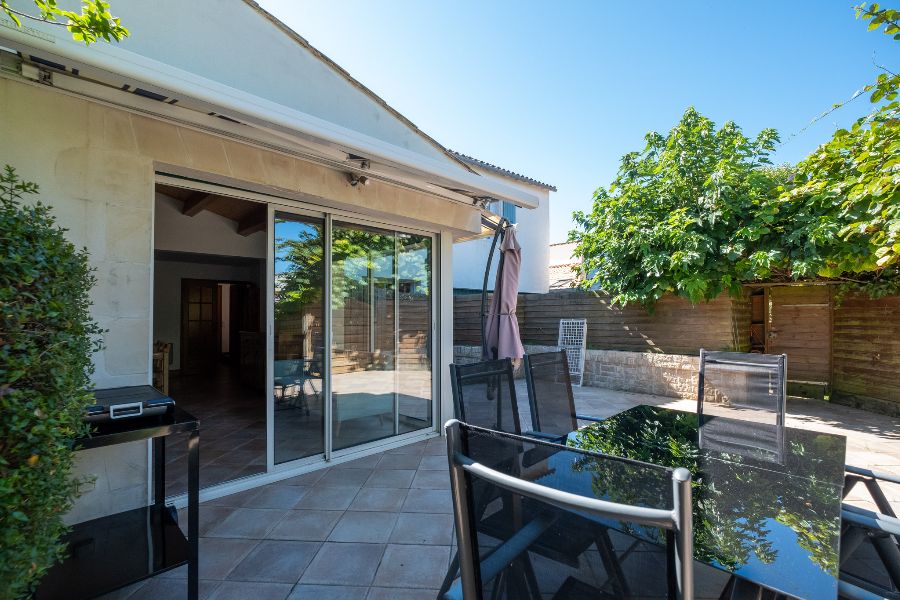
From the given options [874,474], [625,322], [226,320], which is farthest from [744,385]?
[226,320]

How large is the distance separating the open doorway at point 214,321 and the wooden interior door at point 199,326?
0.03 meters

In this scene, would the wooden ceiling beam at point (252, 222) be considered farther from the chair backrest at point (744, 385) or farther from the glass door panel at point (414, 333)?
the chair backrest at point (744, 385)

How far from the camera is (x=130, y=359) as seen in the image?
2.60 m

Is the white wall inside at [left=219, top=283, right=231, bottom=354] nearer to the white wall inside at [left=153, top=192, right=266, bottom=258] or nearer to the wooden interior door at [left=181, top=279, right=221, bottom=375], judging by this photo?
the wooden interior door at [left=181, top=279, right=221, bottom=375]

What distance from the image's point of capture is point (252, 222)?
23.2 ft

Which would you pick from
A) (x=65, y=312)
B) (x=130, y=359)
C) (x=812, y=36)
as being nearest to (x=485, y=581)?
(x=65, y=312)

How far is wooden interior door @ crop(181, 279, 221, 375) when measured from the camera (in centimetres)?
1007

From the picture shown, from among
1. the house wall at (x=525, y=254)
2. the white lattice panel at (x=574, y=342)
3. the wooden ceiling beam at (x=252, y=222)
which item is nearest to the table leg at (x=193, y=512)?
the wooden ceiling beam at (x=252, y=222)

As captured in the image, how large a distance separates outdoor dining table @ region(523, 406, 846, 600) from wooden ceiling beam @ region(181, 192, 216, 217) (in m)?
5.77

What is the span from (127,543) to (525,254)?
11.5 metres

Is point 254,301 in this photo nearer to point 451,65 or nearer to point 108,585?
point 451,65

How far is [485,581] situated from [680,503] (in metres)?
0.57

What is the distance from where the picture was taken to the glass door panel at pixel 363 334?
3.98 meters

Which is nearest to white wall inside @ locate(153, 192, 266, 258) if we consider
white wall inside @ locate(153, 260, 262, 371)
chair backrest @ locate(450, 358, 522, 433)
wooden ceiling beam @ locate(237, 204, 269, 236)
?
wooden ceiling beam @ locate(237, 204, 269, 236)
